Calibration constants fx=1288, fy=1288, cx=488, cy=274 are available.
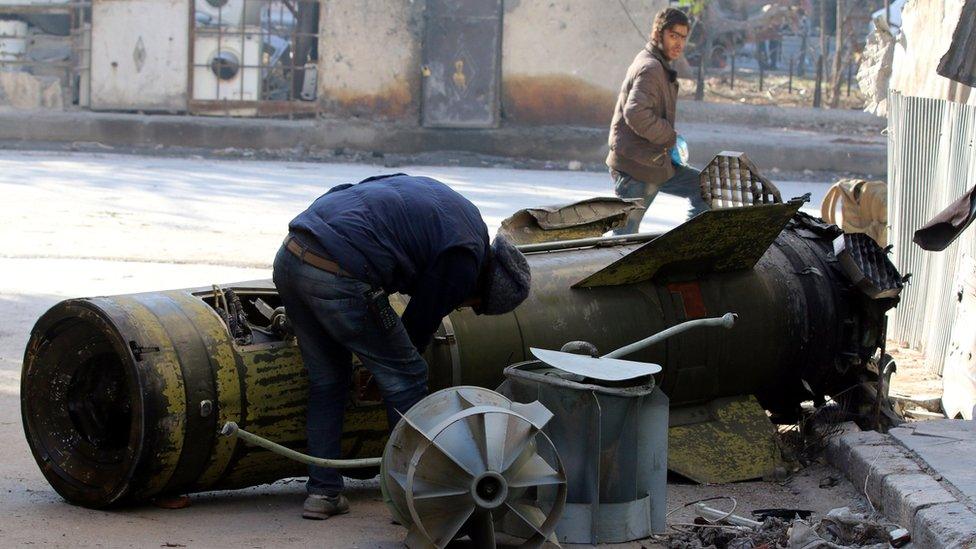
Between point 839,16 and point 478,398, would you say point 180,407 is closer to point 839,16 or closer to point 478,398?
point 478,398

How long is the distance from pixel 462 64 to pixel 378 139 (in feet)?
5.12

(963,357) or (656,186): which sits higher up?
(656,186)

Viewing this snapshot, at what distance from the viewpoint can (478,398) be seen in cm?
407

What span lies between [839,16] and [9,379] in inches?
717

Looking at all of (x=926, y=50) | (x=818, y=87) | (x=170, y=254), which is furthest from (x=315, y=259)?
(x=818, y=87)

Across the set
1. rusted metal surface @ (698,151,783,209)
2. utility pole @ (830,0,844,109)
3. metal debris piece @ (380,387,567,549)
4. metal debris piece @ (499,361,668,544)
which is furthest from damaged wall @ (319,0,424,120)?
metal debris piece @ (380,387,567,549)

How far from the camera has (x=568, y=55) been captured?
1792 centimetres

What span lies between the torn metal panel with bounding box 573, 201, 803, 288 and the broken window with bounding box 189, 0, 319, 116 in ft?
44.3

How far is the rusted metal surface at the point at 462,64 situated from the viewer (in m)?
17.6

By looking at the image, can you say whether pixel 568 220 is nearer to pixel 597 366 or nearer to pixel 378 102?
pixel 597 366

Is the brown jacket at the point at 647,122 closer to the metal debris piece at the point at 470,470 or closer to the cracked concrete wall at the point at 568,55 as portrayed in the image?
the metal debris piece at the point at 470,470

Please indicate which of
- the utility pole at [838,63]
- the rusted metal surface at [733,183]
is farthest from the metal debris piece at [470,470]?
the utility pole at [838,63]

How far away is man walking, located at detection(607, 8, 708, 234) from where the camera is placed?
7.79 m

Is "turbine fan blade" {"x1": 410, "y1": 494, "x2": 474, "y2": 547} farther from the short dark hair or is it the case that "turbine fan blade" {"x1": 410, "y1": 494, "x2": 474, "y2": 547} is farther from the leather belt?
the short dark hair
